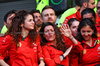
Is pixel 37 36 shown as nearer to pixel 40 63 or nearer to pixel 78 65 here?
pixel 40 63

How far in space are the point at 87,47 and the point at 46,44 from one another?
462mm

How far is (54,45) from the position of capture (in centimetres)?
192

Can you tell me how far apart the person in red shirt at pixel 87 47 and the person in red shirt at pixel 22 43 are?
46 centimetres

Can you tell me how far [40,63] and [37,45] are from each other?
19 centimetres

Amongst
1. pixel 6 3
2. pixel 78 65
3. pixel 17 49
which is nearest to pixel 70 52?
pixel 78 65

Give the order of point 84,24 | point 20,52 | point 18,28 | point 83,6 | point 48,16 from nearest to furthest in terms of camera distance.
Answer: point 20,52
point 18,28
point 84,24
point 48,16
point 83,6

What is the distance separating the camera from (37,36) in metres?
1.91

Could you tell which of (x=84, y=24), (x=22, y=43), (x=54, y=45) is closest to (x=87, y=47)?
(x=84, y=24)

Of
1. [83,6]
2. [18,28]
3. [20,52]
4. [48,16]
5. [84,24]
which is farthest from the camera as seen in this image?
[83,6]

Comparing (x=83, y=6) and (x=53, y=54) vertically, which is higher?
(x=83, y=6)

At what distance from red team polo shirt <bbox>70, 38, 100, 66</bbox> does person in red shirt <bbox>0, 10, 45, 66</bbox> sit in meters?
0.44

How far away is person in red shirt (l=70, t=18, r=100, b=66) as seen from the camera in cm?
192

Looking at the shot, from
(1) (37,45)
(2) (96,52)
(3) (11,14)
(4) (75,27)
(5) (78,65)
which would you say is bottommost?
(5) (78,65)

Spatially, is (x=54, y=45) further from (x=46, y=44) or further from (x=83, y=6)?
(x=83, y=6)
